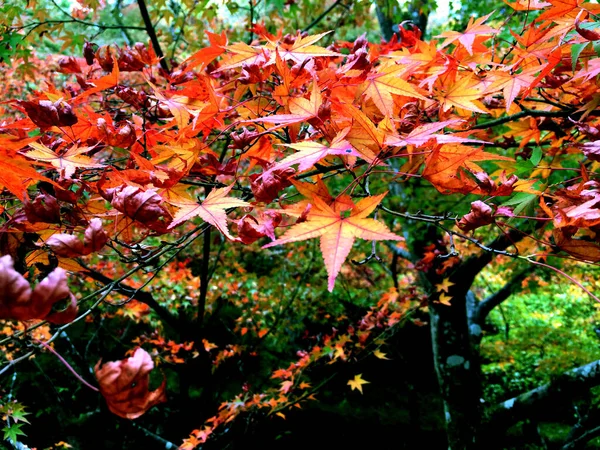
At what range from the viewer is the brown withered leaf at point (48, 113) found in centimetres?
90

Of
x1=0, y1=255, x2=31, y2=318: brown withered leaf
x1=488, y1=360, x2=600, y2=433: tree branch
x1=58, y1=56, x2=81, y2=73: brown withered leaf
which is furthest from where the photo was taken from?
x1=488, y1=360, x2=600, y2=433: tree branch

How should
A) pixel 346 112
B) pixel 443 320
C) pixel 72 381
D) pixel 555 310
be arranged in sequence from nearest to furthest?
1. pixel 346 112
2. pixel 443 320
3. pixel 72 381
4. pixel 555 310

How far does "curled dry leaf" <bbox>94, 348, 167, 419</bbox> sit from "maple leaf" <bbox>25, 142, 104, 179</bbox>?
1.64 ft

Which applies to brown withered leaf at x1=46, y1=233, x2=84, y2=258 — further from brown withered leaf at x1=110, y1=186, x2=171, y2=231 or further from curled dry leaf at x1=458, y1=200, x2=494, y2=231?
curled dry leaf at x1=458, y1=200, x2=494, y2=231

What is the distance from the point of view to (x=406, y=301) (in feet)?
11.1

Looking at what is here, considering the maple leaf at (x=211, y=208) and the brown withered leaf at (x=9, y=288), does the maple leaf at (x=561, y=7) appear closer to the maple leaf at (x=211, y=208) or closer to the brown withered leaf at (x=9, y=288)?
the maple leaf at (x=211, y=208)

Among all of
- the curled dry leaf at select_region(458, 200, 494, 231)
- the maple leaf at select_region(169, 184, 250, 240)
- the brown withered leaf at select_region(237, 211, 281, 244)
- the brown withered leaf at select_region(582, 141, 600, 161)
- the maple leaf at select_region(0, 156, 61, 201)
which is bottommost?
the curled dry leaf at select_region(458, 200, 494, 231)

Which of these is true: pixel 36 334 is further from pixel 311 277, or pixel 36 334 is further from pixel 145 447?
pixel 311 277

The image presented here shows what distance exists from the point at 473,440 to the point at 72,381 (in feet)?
15.3

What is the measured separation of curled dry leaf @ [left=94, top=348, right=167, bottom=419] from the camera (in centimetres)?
67

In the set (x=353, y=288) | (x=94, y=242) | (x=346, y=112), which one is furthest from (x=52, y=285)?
(x=353, y=288)

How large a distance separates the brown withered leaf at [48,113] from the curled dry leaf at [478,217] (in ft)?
3.10

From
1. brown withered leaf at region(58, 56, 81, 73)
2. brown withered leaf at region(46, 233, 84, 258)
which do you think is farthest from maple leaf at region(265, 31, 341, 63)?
brown withered leaf at region(58, 56, 81, 73)

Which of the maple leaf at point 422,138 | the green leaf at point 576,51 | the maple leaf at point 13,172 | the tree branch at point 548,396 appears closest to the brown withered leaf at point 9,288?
the maple leaf at point 13,172
